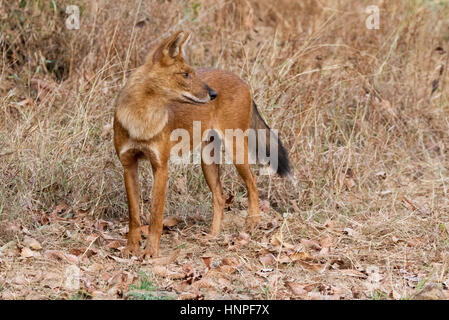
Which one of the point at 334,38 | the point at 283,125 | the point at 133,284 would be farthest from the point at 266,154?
the point at 334,38

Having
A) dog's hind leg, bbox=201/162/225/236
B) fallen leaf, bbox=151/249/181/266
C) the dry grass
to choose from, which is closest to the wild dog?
fallen leaf, bbox=151/249/181/266

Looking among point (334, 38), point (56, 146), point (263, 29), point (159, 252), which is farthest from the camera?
point (263, 29)

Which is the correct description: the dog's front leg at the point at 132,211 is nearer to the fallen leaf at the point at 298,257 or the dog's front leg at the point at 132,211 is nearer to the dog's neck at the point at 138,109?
the dog's neck at the point at 138,109

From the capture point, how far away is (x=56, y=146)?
6645mm

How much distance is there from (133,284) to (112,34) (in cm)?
402

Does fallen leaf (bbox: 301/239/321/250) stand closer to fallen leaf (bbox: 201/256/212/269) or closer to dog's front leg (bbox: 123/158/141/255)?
fallen leaf (bbox: 201/256/212/269)

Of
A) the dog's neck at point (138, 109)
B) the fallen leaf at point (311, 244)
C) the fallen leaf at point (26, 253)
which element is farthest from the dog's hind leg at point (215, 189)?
the fallen leaf at point (26, 253)

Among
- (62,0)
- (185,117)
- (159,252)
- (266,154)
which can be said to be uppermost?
(62,0)

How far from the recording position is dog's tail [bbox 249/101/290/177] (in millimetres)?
6730

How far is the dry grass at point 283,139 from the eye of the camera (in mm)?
5340

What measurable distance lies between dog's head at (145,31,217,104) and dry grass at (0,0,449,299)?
128cm

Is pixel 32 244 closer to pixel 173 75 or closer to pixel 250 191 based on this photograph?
pixel 173 75

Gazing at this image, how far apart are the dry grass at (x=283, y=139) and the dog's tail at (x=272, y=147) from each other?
381 mm

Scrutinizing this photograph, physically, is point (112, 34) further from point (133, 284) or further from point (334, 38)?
point (133, 284)
